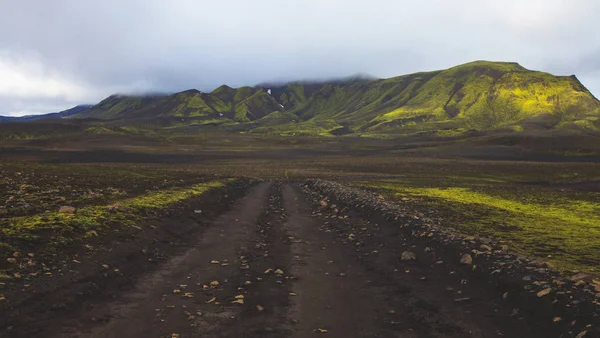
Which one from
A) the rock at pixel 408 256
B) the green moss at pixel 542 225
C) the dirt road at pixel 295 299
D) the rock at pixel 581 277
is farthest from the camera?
the rock at pixel 408 256

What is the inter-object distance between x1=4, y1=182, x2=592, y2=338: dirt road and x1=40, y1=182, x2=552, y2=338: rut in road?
29 mm

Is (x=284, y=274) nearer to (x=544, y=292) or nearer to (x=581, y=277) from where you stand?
(x=544, y=292)

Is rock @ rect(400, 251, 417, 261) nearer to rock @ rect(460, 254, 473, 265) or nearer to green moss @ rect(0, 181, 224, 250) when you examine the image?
rock @ rect(460, 254, 473, 265)

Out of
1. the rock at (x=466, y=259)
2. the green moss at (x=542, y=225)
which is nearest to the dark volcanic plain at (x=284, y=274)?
the rock at (x=466, y=259)

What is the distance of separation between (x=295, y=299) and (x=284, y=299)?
342 mm

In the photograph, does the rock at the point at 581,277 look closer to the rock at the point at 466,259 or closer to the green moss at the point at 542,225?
the green moss at the point at 542,225

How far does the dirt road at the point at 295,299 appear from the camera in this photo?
9.63m

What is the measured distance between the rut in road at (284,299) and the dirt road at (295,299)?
0.09 feet

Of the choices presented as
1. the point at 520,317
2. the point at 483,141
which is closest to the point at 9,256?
the point at 520,317

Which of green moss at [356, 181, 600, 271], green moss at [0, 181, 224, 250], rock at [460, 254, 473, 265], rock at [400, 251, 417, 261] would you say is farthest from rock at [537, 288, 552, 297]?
green moss at [0, 181, 224, 250]

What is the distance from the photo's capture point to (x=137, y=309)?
35.0ft

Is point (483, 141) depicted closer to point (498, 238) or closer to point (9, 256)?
point (498, 238)

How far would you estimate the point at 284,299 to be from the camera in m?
11.9

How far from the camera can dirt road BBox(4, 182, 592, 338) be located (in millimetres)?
9633
